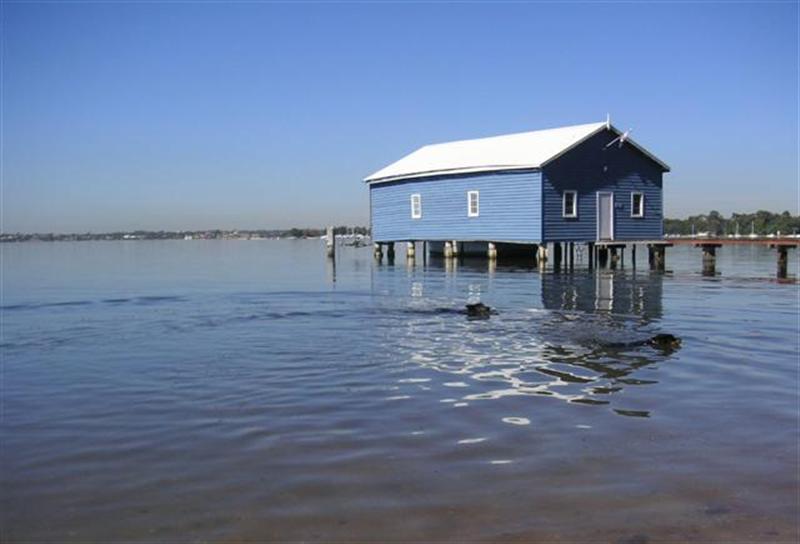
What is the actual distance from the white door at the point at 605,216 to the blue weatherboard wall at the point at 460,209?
13.5 feet

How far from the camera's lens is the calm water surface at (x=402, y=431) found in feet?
17.8

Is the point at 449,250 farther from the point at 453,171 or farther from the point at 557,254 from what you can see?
the point at 557,254

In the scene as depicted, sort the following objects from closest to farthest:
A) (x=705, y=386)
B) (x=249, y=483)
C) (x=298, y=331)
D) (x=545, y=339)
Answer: (x=249, y=483)
(x=705, y=386)
(x=545, y=339)
(x=298, y=331)

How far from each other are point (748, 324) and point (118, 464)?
1290 cm

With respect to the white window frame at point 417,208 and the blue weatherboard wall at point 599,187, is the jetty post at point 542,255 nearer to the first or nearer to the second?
the blue weatherboard wall at point 599,187

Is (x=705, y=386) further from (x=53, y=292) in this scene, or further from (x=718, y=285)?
(x=53, y=292)

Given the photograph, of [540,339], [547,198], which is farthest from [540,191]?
[540,339]

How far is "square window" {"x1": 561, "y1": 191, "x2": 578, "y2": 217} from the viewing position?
3703 centimetres

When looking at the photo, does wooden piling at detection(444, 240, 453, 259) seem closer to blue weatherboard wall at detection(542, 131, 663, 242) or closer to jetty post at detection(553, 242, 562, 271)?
jetty post at detection(553, 242, 562, 271)

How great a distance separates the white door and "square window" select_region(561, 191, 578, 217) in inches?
64.7

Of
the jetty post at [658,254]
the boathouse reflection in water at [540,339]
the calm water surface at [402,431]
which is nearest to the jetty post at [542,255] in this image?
the jetty post at [658,254]

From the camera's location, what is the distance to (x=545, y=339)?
13562mm

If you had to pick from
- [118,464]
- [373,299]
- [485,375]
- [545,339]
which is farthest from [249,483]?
[373,299]

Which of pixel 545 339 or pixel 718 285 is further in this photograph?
pixel 718 285
